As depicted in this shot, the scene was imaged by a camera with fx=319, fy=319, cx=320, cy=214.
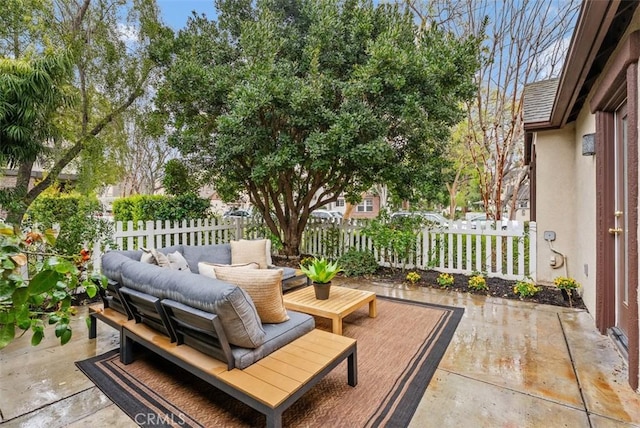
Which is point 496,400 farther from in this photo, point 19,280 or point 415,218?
point 415,218

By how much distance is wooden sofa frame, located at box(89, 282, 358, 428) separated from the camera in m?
1.90

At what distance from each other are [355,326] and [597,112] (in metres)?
3.58

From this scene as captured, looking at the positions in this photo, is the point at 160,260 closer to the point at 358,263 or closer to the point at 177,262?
the point at 177,262

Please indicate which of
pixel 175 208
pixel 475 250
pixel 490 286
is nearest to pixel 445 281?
pixel 490 286

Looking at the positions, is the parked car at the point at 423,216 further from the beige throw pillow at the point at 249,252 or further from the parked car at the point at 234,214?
the parked car at the point at 234,214

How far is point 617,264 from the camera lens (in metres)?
3.29

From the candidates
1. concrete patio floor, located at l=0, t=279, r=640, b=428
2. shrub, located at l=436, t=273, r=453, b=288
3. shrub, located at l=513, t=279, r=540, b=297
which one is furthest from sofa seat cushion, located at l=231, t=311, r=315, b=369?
shrub, located at l=513, t=279, r=540, b=297

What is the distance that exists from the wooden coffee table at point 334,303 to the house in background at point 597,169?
234 cm

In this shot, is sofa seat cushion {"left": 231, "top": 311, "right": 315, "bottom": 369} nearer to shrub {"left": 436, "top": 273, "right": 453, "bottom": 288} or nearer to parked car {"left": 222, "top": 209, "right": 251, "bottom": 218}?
shrub {"left": 436, "top": 273, "right": 453, "bottom": 288}

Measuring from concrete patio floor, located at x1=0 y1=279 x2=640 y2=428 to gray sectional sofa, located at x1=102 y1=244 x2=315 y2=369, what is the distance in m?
0.66

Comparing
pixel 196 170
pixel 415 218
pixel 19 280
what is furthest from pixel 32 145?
pixel 415 218

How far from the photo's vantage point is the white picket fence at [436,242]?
543cm

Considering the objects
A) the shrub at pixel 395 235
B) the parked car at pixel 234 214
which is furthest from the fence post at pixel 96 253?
the shrub at pixel 395 235

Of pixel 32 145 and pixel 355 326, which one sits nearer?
pixel 355 326
